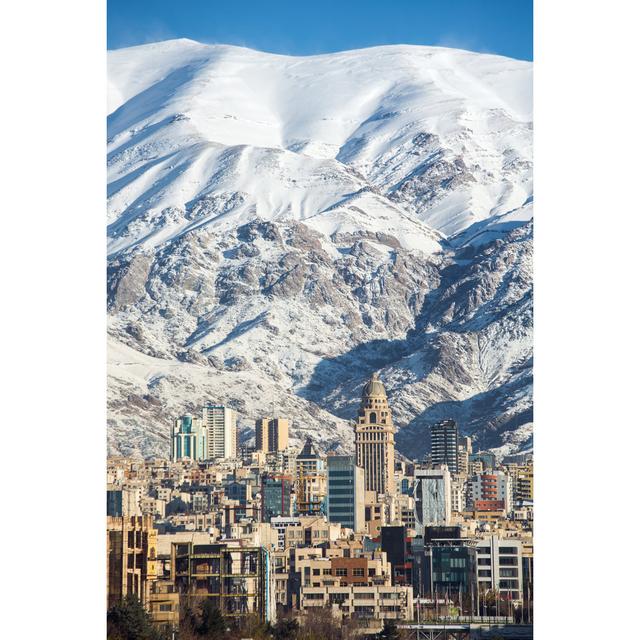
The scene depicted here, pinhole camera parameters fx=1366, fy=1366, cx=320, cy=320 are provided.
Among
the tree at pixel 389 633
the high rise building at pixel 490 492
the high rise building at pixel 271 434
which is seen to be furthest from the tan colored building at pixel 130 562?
the high rise building at pixel 271 434

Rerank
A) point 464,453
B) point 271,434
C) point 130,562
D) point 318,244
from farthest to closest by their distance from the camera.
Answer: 1. point 318,244
2. point 271,434
3. point 464,453
4. point 130,562

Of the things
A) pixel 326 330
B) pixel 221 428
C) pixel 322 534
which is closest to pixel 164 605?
pixel 322 534

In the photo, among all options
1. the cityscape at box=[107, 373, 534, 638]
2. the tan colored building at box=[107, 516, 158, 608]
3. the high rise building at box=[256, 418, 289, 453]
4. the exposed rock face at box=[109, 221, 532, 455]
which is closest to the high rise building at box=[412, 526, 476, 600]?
the cityscape at box=[107, 373, 534, 638]

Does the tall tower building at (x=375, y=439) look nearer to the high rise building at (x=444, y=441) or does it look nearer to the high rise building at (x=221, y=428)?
the high rise building at (x=444, y=441)

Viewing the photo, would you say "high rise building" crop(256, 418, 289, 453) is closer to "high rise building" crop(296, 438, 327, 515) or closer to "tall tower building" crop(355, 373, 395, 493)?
"high rise building" crop(296, 438, 327, 515)

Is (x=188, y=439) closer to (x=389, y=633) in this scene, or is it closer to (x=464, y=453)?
(x=464, y=453)
